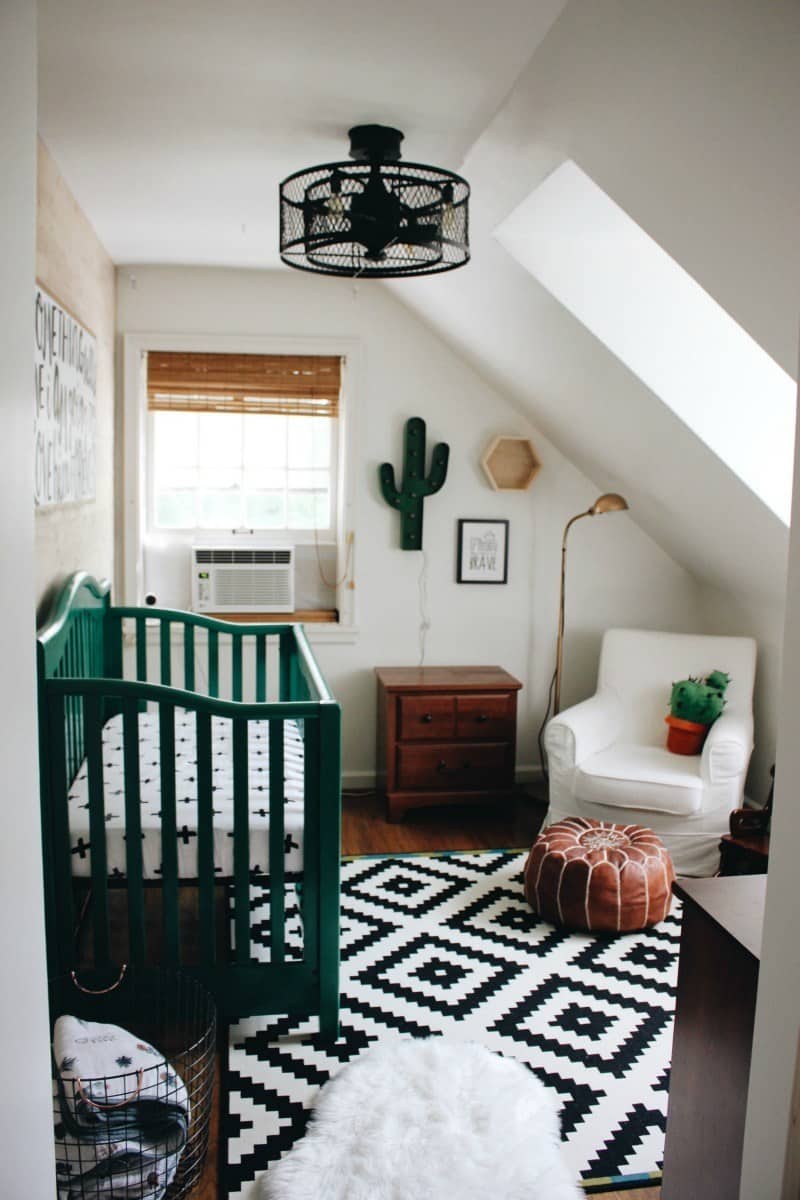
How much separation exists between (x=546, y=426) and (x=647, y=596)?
0.98 meters

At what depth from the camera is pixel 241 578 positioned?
442 centimetres

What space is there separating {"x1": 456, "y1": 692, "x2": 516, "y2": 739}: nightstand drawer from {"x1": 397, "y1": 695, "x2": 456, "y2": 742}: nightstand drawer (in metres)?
0.04

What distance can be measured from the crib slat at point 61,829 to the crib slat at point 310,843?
59cm

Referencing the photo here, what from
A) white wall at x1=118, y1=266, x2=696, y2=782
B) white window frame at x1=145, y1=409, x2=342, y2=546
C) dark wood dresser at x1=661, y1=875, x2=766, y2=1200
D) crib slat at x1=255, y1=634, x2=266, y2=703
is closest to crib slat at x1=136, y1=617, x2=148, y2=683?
crib slat at x1=255, y1=634, x2=266, y2=703

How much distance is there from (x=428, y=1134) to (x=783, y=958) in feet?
3.98

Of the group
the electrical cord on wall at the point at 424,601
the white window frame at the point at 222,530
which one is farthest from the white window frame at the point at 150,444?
the electrical cord on wall at the point at 424,601

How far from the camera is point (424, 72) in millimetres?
2193

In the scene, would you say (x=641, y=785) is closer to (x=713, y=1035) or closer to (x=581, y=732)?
(x=581, y=732)

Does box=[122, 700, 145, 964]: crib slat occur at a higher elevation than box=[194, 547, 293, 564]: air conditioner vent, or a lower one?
lower

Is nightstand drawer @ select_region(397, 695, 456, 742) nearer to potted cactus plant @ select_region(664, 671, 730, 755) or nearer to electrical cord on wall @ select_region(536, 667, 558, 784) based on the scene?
electrical cord on wall @ select_region(536, 667, 558, 784)

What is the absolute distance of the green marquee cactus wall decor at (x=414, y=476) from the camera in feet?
14.3

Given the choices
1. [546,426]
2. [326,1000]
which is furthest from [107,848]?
[546,426]

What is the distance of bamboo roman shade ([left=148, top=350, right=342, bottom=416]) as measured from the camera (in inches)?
171

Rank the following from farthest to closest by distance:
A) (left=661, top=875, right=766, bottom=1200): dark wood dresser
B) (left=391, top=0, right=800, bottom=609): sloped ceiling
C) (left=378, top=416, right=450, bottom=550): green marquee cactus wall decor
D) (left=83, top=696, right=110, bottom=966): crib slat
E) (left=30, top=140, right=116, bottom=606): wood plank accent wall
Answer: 1. (left=378, top=416, right=450, bottom=550): green marquee cactus wall decor
2. (left=30, top=140, right=116, bottom=606): wood plank accent wall
3. (left=83, top=696, right=110, bottom=966): crib slat
4. (left=391, top=0, right=800, bottom=609): sloped ceiling
5. (left=661, top=875, right=766, bottom=1200): dark wood dresser
